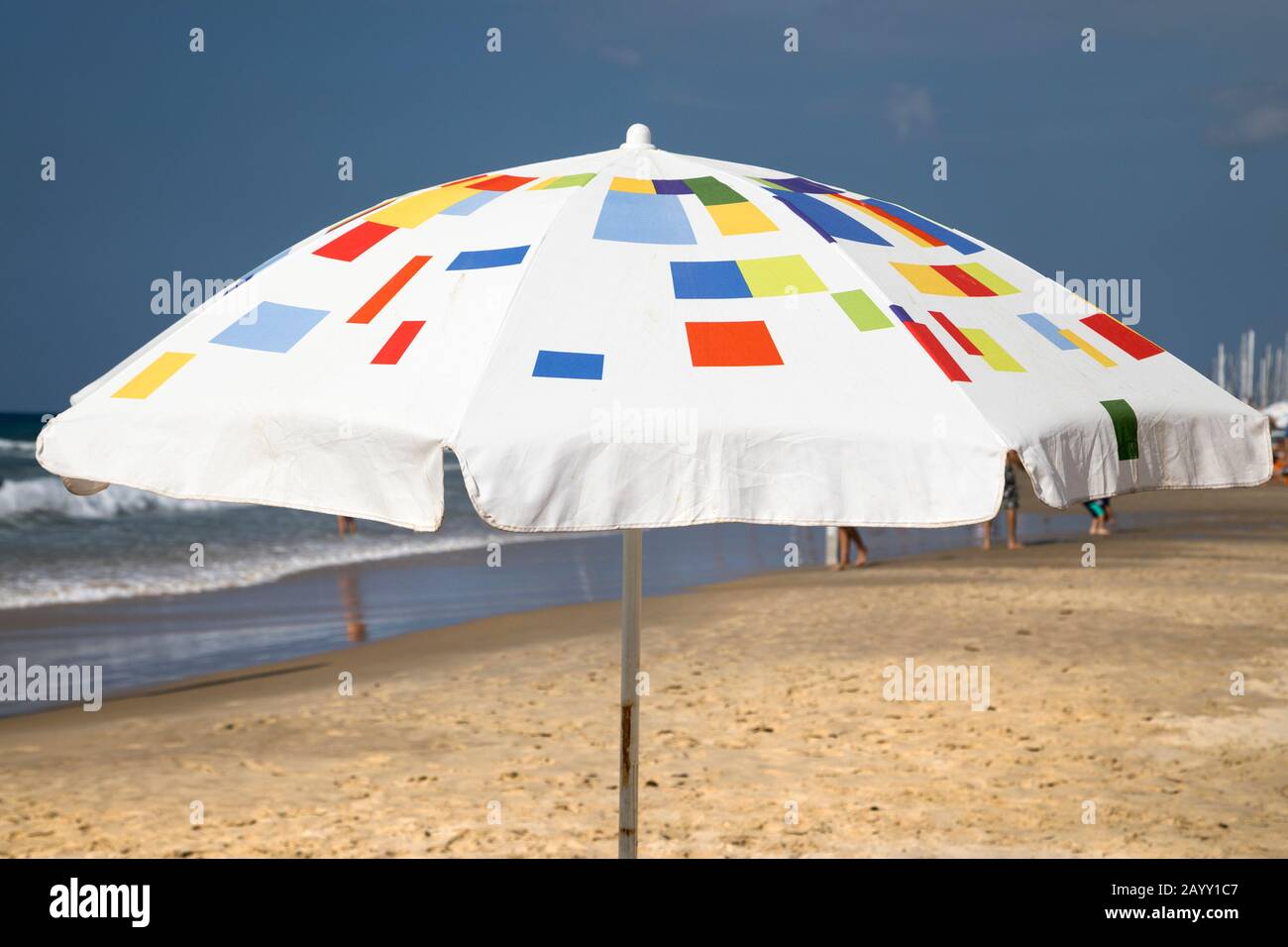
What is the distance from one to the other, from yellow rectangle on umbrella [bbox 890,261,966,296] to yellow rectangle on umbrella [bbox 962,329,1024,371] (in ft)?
0.46

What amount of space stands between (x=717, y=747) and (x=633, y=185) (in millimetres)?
6031

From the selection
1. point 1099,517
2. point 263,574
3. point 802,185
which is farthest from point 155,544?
point 802,185

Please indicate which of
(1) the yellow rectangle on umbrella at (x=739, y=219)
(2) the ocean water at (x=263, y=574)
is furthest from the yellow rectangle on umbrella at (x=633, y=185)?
(2) the ocean water at (x=263, y=574)

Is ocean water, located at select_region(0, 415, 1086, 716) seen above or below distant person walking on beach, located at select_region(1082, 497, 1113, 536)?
below

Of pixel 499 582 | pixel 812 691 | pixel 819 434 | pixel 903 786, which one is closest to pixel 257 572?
pixel 499 582

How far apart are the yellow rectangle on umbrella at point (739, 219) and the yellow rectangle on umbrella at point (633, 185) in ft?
0.57

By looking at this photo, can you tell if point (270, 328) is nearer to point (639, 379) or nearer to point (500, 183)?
point (500, 183)

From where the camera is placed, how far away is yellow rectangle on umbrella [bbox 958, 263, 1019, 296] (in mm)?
3159

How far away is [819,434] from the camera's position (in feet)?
7.93
